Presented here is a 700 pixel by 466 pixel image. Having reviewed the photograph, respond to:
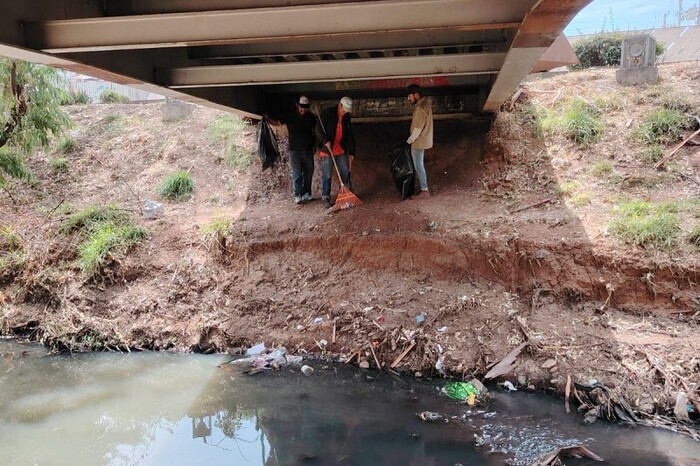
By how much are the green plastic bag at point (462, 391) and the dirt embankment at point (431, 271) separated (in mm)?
238

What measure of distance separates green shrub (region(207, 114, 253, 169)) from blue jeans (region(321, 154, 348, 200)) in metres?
2.50

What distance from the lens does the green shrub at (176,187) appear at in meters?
9.60

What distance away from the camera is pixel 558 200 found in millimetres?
7594

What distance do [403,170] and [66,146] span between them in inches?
332

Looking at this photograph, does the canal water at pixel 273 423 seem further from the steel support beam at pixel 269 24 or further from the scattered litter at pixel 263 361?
the steel support beam at pixel 269 24

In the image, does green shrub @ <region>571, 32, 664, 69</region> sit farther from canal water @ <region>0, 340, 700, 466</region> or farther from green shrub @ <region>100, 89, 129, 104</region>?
green shrub @ <region>100, 89, 129, 104</region>

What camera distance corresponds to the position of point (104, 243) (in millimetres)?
7781

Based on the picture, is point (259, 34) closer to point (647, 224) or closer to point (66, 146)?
point (647, 224)

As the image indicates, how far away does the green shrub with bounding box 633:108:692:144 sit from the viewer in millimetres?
8180

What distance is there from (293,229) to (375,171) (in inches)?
96.2

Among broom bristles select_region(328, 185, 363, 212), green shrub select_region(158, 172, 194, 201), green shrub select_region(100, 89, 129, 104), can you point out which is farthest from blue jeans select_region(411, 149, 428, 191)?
green shrub select_region(100, 89, 129, 104)

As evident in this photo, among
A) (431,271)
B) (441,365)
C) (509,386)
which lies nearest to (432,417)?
(441,365)

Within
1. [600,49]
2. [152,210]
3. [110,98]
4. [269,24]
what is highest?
[600,49]

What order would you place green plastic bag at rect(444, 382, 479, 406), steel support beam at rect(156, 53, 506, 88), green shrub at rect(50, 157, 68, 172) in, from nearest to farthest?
green plastic bag at rect(444, 382, 479, 406), steel support beam at rect(156, 53, 506, 88), green shrub at rect(50, 157, 68, 172)
